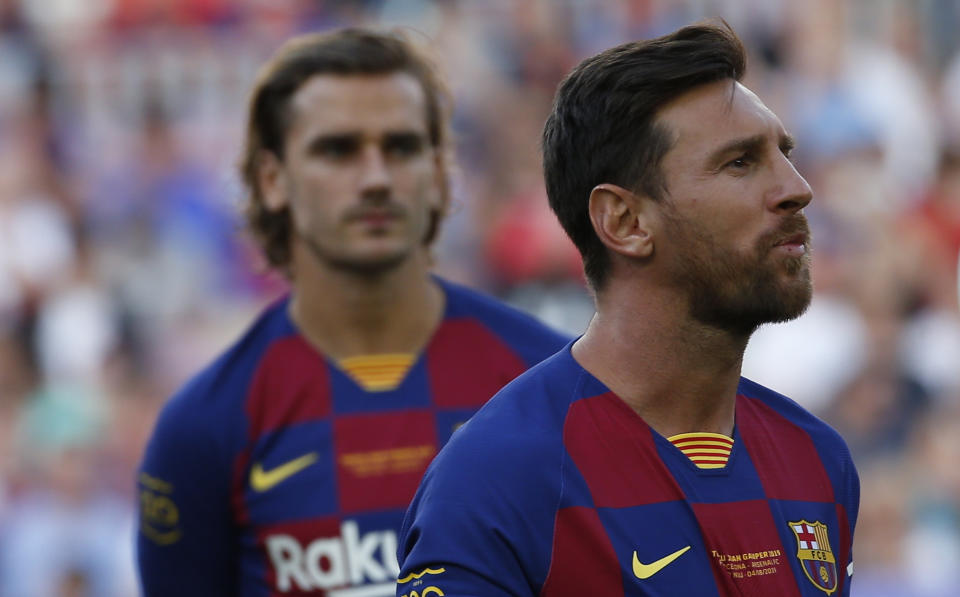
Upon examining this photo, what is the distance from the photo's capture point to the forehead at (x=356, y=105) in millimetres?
4430

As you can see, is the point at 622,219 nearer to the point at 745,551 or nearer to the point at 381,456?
the point at 745,551

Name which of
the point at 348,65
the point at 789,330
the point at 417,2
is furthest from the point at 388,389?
the point at 417,2

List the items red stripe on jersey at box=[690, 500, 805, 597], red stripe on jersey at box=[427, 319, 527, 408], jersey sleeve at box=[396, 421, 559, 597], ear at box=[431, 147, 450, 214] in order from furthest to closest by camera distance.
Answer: ear at box=[431, 147, 450, 214] → red stripe on jersey at box=[427, 319, 527, 408] → red stripe on jersey at box=[690, 500, 805, 597] → jersey sleeve at box=[396, 421, 559, 597]

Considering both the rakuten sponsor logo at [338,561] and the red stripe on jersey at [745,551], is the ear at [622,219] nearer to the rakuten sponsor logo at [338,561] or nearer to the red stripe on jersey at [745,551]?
the red stripe on jersey at [745,551]

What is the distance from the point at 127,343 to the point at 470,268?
2.15 meters

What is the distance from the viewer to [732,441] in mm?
2797

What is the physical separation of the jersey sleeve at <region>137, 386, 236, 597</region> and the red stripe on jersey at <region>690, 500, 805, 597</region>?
1758mm

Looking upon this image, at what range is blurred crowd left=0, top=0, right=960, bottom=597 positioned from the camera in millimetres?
7789

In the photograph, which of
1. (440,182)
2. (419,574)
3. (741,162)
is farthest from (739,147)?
(440,182)

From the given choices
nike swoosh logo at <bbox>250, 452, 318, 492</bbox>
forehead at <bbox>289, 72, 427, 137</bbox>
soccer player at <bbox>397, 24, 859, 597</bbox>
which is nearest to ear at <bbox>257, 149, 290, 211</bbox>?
forehead at <bbox>289, 72, 427, 137</bbox>

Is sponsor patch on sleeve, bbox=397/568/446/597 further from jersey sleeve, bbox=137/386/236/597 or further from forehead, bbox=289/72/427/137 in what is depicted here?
forehead, bbox=289/72/427/137

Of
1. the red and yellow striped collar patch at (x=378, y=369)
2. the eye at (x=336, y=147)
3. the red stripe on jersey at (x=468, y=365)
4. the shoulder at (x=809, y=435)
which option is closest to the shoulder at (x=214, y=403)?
the red and yellow striped collar patch at (x=378, y=369)

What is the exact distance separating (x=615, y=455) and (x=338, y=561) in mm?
1505

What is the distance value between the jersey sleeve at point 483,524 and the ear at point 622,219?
0.44m
